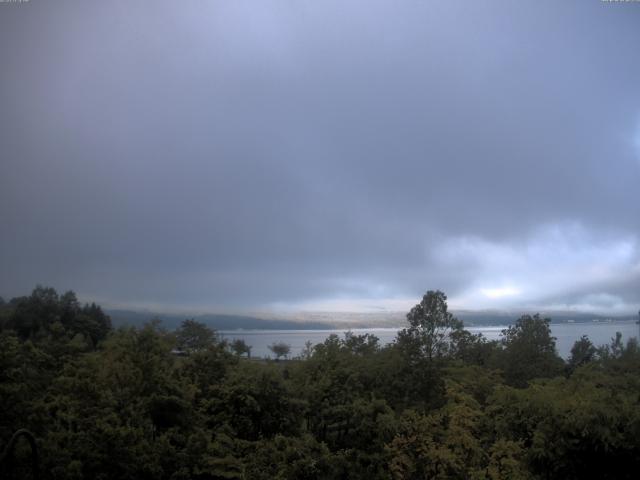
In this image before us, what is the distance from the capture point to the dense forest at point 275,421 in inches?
380

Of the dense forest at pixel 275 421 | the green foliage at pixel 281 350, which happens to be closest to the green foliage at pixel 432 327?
the dense forest at pixel 275 421

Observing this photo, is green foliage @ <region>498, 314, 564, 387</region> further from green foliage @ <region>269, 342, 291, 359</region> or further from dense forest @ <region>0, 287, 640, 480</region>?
green foliage @ <region>269, 342, 291, 359</region>

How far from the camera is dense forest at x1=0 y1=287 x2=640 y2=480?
9.66 metres

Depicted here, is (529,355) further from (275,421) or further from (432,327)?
(275,421)

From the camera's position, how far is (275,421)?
12961 mm

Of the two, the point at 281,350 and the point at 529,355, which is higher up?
the point at 529,355

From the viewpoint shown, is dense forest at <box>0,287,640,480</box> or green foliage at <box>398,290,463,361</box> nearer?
dense forest at <box>0,287,640,480</box>

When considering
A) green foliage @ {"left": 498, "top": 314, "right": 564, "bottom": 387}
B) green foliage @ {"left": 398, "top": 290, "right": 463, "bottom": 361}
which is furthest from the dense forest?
green foliage @ {"left": 498, "top": 314, "right": 564, "bottom": 387}

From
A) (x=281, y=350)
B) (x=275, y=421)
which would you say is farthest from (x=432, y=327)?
(x=281, y=350)

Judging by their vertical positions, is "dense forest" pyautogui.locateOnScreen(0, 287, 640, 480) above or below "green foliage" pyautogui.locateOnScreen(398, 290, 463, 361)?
below

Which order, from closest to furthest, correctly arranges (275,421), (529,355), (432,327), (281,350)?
(275,421) → (432,327) → (529,355) → (281,350)

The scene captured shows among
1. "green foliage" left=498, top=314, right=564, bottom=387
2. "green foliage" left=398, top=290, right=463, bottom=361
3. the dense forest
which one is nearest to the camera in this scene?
the dense forest

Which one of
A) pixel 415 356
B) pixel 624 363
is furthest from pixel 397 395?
pixel 624 363

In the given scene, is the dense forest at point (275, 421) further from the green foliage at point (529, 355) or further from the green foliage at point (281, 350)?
the green foliage at point (281, 350)
